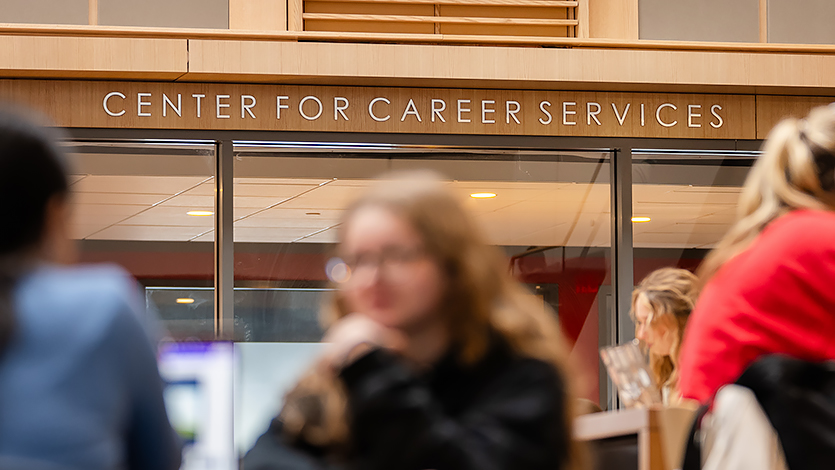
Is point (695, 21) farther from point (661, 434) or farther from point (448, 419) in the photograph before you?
point (448, 419)

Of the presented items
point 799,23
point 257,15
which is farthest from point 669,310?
point 257,15

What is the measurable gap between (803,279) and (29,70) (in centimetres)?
362

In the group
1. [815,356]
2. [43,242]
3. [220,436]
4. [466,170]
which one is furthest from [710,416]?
[466,170]

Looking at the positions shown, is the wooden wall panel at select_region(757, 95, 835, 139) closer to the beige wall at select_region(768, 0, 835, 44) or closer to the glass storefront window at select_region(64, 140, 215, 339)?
the beige wall at select_region(768, 0, 835, 44)

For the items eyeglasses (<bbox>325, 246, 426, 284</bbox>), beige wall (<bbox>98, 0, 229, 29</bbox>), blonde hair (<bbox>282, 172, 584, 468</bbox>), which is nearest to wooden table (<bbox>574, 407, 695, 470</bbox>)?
blonde hair (<bbox>282, 172, 584, 468</bbox>)

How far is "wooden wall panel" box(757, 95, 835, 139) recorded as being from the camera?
4684 millimetres

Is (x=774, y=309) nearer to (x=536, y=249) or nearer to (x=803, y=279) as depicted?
(x=803, y=279)

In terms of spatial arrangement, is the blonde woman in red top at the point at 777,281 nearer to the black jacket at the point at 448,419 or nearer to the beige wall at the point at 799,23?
the black jacket at the point at 448,419

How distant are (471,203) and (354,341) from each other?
3421 mm

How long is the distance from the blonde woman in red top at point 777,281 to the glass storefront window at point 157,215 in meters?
3.08

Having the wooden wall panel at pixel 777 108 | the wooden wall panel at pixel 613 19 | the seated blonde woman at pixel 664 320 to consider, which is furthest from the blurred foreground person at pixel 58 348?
the wooden wall panel at pixel 777 108

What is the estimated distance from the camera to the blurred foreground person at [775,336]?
56.4 inches

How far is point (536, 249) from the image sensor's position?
15.7ft

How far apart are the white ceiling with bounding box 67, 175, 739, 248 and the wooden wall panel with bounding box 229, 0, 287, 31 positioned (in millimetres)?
690
